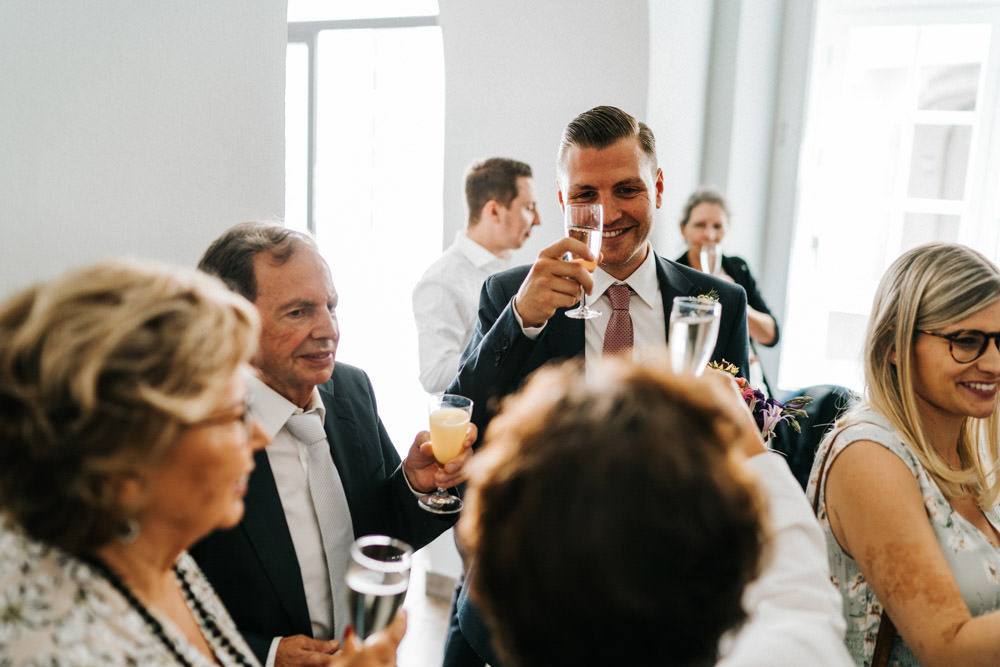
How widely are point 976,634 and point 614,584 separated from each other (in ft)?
3.04

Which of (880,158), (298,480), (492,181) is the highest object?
(880,158)

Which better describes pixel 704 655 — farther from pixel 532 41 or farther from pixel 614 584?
pixel 532 41

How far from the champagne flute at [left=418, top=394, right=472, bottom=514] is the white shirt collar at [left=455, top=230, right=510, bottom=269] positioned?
176 centimetres

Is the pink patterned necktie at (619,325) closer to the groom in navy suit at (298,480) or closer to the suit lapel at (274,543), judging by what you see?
the groom in navy suit at (298,480)

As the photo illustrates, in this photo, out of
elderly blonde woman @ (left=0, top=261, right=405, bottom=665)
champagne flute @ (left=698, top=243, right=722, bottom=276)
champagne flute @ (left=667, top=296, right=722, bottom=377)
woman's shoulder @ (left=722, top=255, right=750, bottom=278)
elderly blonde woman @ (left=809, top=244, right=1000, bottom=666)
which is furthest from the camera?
woman's shoulder @ (left=722, top=255, right=750, bottom=278)

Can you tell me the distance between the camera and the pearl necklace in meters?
0.85

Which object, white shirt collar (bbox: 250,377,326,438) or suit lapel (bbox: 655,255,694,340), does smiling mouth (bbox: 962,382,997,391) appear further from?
white shirt collar (bbox: 250,377,326,438)

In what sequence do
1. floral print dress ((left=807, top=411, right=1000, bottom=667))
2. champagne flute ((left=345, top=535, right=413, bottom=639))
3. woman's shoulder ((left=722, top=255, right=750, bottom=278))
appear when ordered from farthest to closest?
woman's shoulder ((left=722, top=255, right=750, bottom=278))
floral print dress ((left=807, top=411, right=1000, bottom=667))
champagne flute ((left=345, top=535, right=413, bottom=639))

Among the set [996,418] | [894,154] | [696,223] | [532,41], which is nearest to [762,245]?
[894,154]

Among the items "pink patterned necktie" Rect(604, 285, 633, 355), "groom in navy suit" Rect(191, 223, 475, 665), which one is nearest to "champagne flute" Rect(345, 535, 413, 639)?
"groom in navy suit" Rect(191, 223, 475, 665)

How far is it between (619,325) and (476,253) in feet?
5.04

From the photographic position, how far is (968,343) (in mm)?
1522

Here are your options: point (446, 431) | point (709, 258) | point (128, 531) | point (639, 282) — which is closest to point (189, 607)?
point (128, 531)

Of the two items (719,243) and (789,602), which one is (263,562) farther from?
(719,243)
